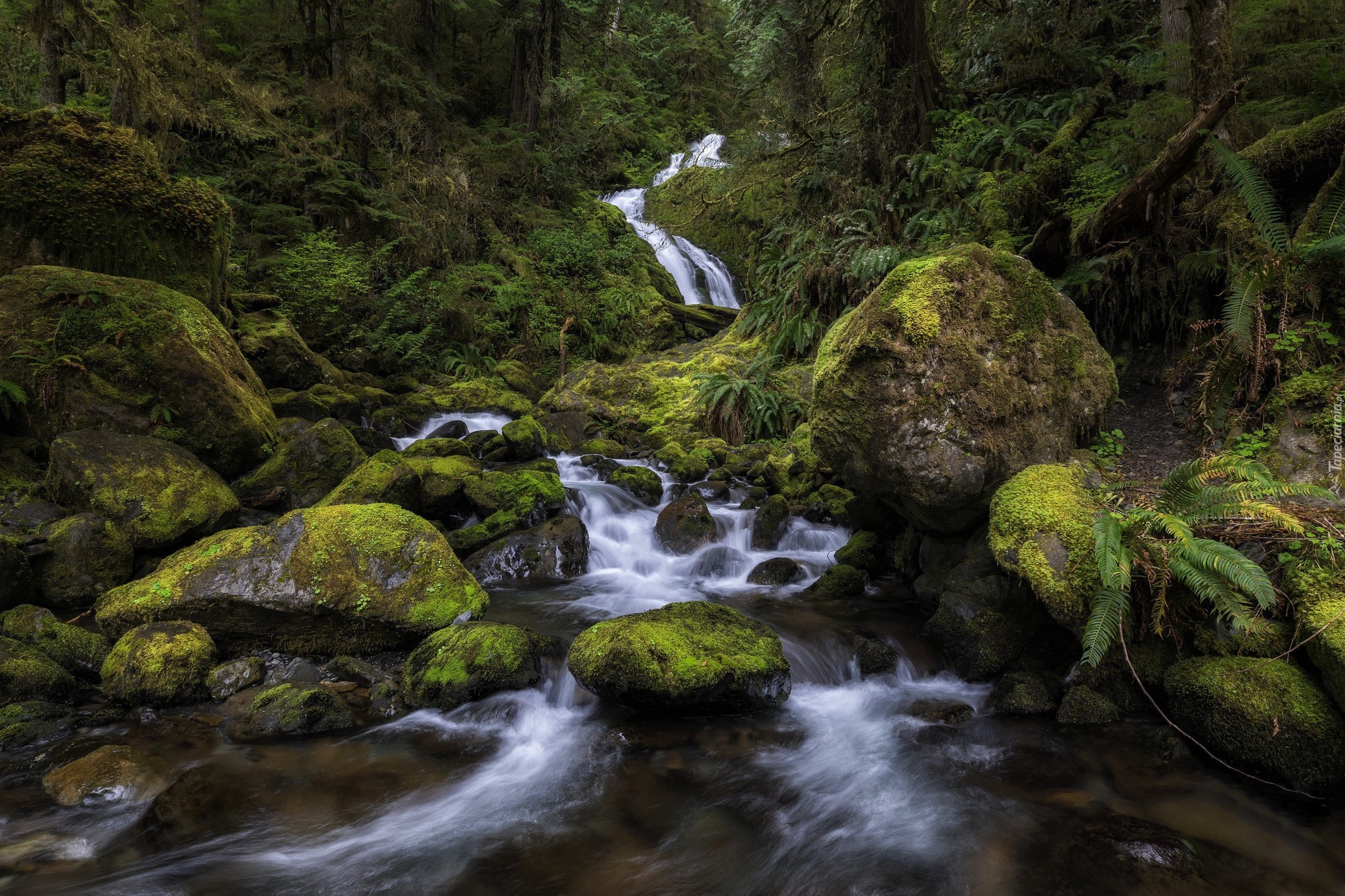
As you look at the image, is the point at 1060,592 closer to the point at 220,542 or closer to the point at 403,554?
the point at 403,554

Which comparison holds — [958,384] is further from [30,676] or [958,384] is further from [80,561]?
[80,561]

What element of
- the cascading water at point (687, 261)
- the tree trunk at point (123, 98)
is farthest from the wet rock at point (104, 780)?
the cascading water at point (687, 261)

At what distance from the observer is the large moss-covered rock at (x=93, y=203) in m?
7.87

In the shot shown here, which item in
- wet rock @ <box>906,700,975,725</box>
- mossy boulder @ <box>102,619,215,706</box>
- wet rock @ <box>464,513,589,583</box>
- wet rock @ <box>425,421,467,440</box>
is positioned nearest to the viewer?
mossy boulder @ <box>102,619,215,706</box>

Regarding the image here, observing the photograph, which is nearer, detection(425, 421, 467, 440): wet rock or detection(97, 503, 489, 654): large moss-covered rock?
detection(97, 503, 489, 654): large moss-covered rock

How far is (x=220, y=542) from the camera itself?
5188mm

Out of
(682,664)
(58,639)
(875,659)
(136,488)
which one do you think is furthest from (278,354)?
(875,659)

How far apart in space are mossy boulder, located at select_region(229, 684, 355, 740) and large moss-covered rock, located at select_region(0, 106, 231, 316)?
7292 millimetres

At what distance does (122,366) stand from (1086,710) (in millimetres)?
9711

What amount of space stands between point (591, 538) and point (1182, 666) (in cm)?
609

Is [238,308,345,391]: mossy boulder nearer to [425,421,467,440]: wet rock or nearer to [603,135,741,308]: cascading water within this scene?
[425,421,467,440]: wet rock

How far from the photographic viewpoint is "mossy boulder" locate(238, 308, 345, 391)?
1053cm

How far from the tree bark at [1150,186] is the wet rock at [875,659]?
16.2ft

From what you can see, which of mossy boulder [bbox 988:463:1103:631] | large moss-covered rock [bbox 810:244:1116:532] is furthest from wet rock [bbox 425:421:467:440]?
mossy boulder [bbox 988:463:1103:631]
